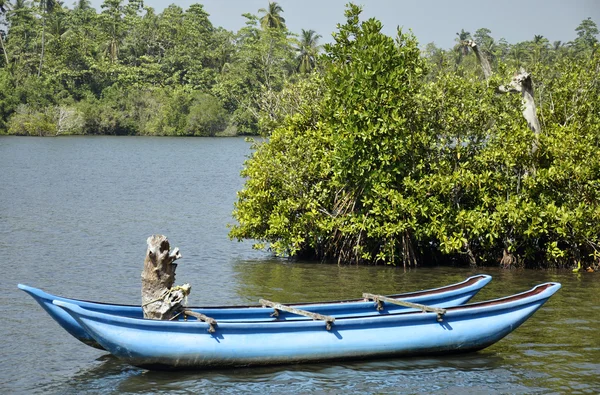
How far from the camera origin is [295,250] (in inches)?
939

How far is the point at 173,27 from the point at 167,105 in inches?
627

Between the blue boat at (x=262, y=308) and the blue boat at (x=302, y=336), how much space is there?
55cm

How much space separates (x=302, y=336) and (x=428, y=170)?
10342 mm

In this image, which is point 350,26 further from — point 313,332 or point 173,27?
point 173,27

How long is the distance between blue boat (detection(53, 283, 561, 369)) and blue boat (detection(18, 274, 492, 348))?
548 mm

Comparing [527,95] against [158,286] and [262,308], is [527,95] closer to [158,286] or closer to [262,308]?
[262,308]

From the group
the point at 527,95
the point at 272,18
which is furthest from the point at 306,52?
the point at 527,95

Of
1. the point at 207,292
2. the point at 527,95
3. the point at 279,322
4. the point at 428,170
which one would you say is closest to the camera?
the point at 279,322

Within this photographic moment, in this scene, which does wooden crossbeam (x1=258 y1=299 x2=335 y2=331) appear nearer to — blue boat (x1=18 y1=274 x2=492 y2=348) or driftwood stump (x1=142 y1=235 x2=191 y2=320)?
blue boat (x1=18 y1=274 x2=492 y2=348)

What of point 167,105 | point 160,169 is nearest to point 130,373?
point 160,169

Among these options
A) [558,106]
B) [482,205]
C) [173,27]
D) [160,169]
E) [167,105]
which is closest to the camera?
[482,205]

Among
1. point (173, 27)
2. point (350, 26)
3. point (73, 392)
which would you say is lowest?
point (73, 392)

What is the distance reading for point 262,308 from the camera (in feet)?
49.6

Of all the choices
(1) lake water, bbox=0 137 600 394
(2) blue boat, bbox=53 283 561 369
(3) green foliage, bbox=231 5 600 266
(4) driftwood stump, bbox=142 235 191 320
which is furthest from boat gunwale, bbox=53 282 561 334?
(3) green foliage, bbox=231 5 600 266
